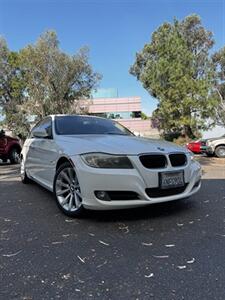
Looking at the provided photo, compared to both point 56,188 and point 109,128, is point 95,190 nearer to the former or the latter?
point 56,188

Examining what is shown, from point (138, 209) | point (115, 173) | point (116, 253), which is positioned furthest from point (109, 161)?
point (116, 253)

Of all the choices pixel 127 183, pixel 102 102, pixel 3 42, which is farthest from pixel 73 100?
pixel 127 183

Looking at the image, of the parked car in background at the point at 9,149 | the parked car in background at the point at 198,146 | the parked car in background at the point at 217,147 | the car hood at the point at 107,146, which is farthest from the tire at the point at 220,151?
the car hood at the point at 107,146

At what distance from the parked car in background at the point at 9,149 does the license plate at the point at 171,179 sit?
10.6m

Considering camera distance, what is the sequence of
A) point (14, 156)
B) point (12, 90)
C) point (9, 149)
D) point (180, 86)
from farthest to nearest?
point (12, 90) < point (180, 86) < point (14, 156) < point (9, 149)

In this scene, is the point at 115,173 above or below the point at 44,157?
below

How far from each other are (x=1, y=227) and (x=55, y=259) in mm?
1331

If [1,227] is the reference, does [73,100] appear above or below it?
above

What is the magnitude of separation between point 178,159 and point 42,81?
24.5 m

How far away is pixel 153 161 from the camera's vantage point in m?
4.04

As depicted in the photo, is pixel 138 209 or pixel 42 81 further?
pixel 42 81

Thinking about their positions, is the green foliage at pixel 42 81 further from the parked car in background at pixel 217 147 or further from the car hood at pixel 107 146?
the car hood at pixel 107 146

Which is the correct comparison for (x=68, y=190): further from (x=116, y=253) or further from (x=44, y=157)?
(x=116, y=253)

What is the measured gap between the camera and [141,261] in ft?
9.71
